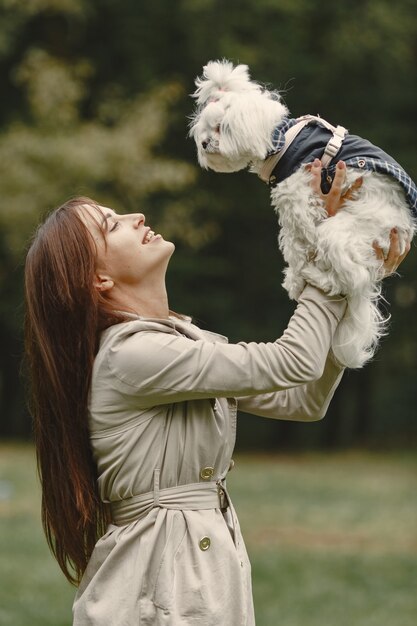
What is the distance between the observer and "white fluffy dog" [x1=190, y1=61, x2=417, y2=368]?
2.85 meters

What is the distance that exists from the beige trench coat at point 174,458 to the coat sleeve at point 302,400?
3.2 inches

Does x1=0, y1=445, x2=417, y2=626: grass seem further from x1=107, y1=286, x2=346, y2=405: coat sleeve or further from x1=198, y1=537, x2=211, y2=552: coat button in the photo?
x1=107, y1=286, x2=346, y2=405: coat sleeve

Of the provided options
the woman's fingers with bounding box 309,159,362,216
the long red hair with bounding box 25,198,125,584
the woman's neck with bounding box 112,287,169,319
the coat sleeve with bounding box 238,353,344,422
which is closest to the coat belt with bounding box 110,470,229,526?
the long red hair with bounding box 25,198,125,584

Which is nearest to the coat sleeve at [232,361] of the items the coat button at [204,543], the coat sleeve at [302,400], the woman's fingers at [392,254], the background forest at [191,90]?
the woman's fingers at [392,254]

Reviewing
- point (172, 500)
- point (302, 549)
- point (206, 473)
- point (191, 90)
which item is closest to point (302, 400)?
point (206, 473)

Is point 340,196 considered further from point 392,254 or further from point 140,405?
point 140,405

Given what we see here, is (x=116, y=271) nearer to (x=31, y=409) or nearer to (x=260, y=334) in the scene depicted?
(x=31, y=409)

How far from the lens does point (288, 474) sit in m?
16.6

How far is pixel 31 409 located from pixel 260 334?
19.9 metres

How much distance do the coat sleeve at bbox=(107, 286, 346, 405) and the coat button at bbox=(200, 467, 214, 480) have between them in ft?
0.75

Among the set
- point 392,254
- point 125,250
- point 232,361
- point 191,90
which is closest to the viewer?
point 232,361

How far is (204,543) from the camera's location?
2.91m

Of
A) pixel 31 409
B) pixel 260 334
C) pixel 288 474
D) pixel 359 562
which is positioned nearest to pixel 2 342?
pixel 260 334

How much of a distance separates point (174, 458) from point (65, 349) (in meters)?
0.45
